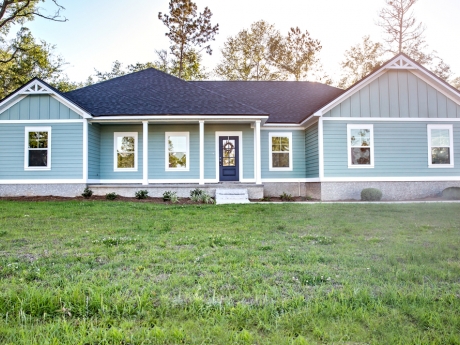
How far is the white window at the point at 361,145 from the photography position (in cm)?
1329

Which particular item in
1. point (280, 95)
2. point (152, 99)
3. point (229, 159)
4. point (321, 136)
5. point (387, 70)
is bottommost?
point (229, 159)

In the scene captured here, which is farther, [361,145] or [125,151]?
[125,151]

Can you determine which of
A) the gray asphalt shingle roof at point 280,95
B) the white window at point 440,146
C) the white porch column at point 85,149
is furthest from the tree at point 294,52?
Result: the white porch column at point 85,149

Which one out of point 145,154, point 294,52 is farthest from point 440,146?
point 294,52

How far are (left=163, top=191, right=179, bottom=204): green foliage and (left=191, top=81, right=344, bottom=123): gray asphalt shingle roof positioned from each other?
219 inches

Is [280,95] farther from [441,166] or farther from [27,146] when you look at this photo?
[27,146]

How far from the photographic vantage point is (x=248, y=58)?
3039cm

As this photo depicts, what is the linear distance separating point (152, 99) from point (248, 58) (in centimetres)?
1834

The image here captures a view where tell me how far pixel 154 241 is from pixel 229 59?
91.2 ft

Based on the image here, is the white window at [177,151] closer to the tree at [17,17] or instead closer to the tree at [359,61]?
the tree at [17,17]

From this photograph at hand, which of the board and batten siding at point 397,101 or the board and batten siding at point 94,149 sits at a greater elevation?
the board and batten siding at point 397,101

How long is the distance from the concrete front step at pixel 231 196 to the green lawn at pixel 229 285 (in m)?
5.70

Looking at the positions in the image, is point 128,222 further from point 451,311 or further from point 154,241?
point 451,311

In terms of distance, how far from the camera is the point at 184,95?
48.7 ft
